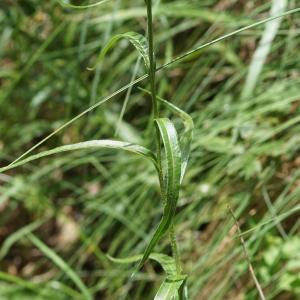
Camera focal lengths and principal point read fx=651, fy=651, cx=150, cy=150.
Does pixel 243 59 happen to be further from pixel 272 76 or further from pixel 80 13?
pixel 80 13

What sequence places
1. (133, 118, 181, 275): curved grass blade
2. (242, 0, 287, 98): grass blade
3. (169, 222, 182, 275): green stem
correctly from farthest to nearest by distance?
(242, 0, 287, 98): grass blade < (169, 222, 182, 275): green stem < (133, 118, 181, 275): curved grass blade

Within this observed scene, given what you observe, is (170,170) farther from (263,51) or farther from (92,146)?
(263,51)

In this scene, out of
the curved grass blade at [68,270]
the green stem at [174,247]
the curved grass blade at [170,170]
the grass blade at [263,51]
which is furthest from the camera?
the grass blade at [263,51]

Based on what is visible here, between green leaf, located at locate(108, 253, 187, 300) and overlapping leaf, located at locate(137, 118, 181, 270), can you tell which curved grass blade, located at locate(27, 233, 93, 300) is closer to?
green leaf, located at locate(108, 253, 187, 300)

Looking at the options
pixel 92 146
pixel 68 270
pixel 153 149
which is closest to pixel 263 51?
pixel 153 149

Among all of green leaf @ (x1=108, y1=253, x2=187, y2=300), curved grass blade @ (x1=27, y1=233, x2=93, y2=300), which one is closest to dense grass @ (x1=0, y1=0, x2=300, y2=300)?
curved grass blade @ (x1=27, y1=233, x2=93, y2=300)

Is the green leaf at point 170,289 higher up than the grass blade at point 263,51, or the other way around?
the green leaf at point 170,289

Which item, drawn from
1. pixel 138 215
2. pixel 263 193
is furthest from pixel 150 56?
pixel 138 215

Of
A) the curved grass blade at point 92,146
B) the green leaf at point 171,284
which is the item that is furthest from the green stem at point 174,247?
the curved grass blade at point 92,146

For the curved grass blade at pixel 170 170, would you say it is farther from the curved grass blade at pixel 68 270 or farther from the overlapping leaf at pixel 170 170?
the curved grass blade at pixel 68 270
